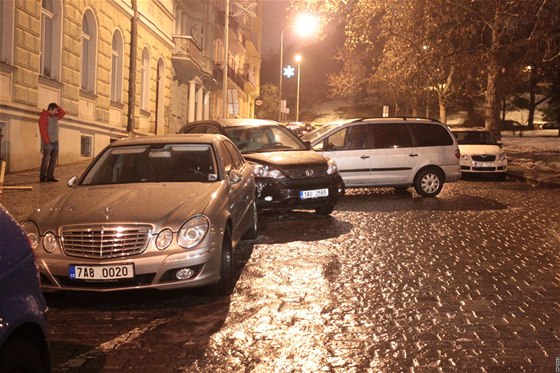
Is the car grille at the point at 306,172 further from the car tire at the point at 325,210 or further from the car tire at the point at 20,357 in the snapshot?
the car tire at the point at 20,357

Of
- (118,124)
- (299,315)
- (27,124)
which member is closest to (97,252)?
(299,315)

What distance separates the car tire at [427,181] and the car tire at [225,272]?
30.1 ft

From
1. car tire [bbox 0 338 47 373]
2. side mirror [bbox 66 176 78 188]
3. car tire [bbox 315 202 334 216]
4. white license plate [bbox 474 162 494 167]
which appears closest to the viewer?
car tire [bbox 0 338 47 373]

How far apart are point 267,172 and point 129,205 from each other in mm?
4831

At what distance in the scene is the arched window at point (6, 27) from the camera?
14.1m

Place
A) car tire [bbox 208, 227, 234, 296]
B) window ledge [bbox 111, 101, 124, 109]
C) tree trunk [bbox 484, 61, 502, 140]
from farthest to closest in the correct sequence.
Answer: tree trunk [bbox 484, 61, 502, 140] → window ledge [bbox 111, 101, 124, 109] → car tire [bbox 208, 227, 234, 296]

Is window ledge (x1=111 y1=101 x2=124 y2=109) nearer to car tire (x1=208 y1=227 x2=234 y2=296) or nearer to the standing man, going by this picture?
the standing man

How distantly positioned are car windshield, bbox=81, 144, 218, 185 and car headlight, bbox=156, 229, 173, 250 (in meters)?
1.35

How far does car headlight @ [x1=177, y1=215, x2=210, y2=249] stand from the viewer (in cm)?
552

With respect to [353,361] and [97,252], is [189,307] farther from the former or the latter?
[353,361]

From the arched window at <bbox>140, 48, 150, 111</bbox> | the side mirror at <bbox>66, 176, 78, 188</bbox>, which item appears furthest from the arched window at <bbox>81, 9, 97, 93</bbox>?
the side mirror at <bbox>66, 176, 78, 188</bbox>

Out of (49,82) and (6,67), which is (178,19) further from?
(6,67)

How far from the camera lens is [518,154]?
30.9 m

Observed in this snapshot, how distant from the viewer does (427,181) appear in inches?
579
